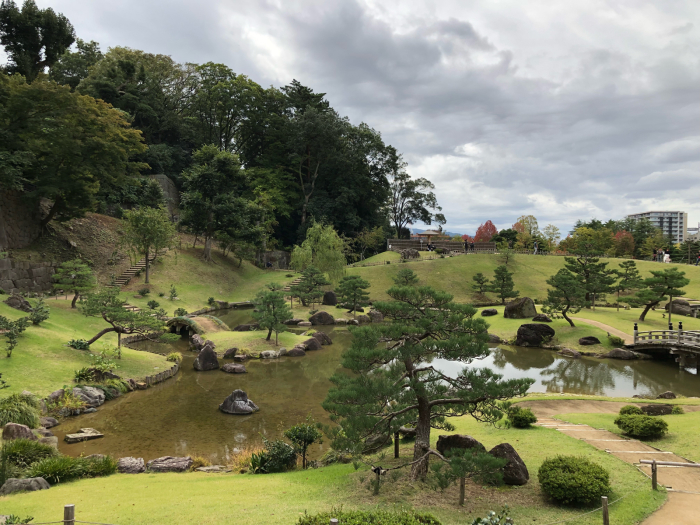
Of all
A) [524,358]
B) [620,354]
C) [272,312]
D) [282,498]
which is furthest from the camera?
[524,358]

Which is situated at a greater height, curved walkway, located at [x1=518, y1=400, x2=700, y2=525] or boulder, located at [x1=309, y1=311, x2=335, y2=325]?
boulder, located at [x1=309, y1=311, x2=335, y2=325]

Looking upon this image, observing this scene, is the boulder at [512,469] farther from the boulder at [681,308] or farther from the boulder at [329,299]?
Result: the boulder at [681,308]

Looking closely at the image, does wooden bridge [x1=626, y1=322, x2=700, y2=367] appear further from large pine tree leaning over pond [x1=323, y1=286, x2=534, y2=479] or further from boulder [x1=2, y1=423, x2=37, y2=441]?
boulder [x1=2, y1=423, x2=37, y2=441]

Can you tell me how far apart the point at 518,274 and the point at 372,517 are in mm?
43046

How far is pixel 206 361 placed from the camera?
19.6 meters

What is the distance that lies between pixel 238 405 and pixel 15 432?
622 centimetres

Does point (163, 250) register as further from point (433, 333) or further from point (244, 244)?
point (433, 333)

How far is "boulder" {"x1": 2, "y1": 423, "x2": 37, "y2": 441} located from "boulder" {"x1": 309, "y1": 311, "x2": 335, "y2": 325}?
2145 centimetres

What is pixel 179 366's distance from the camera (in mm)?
19719

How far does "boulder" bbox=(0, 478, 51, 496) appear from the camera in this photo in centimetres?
760

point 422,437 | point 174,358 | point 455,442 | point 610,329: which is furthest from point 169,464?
point 610,329

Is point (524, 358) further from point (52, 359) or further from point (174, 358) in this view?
point (52, 359)

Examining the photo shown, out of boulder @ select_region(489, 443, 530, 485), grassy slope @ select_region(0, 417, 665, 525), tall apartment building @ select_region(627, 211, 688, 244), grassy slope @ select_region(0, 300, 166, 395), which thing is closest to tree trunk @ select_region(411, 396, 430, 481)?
grassy slope @ select_region(0, 417, 665, 525)

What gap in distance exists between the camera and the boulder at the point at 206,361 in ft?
63.7
